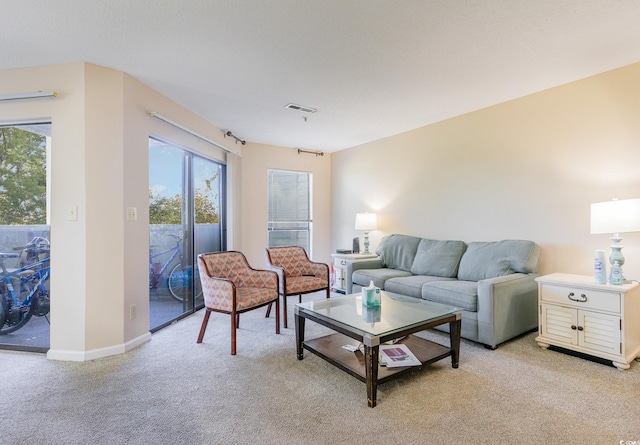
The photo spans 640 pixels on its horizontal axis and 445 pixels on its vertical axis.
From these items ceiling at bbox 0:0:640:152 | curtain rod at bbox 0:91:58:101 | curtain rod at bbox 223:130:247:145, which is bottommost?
curtain rod at bbox 0:91:58:101

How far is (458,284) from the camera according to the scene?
9.71ft

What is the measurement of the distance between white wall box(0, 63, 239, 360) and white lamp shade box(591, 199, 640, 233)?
376cm

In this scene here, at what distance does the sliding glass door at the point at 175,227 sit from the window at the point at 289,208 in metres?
1.28

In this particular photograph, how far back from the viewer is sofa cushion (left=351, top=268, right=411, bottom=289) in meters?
3.60

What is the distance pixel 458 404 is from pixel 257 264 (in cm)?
368

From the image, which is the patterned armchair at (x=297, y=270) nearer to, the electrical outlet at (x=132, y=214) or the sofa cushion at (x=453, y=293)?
the sofa cushion at (x=453, y=293)

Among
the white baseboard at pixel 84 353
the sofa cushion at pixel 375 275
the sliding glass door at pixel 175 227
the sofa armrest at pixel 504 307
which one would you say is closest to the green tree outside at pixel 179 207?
the sliding glass door at pixel 175 227

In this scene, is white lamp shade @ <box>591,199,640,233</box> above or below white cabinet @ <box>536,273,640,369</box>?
above

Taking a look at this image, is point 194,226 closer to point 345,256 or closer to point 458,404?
point 345,256

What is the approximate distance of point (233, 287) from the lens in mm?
2625

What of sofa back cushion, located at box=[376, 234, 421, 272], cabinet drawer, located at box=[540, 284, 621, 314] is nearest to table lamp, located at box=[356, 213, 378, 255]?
sofa back cushion, located at box=[376, 234, 421, 272]

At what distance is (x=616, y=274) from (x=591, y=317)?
37 cm

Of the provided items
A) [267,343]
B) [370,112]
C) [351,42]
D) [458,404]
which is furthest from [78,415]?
[370,112]

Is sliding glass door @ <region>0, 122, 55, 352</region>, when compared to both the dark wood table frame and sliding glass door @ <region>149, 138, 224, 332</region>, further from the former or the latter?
the dark wood table frame
